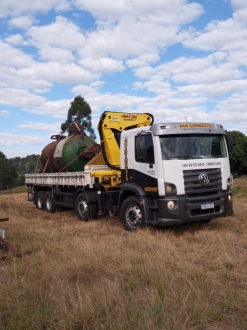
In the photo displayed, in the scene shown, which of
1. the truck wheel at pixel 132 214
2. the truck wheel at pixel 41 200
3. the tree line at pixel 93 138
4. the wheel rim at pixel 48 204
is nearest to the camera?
the truck wheel at pixel 132 214

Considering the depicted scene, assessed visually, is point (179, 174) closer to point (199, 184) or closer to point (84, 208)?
point (199, 184)

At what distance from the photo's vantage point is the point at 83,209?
11.3 metres

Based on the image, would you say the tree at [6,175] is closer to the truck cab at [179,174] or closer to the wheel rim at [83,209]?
the wheel rim at [83,209]

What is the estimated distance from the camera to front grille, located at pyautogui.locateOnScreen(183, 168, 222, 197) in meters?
7.90

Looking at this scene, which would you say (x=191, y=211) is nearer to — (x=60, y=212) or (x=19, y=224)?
(x=19, y=224)

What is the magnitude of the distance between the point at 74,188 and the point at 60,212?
101 inches

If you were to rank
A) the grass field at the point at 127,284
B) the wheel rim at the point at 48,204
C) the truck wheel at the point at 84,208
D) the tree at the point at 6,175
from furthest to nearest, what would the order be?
1. the tree at the point at 6,175
2. the wheel rim at the point at 48,204
3. the truck wheel at the point at 84,208
4. the grass field at the point at 127,284

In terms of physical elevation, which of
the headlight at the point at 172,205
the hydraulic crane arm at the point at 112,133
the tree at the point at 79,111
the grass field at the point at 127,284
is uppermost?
the tree at the point at 79,111

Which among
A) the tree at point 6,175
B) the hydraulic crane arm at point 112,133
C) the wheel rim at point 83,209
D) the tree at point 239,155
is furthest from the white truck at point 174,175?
the tree at point 6,175

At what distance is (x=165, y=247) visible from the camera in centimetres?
643

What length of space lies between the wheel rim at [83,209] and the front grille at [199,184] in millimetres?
4154

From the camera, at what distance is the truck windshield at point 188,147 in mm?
8008

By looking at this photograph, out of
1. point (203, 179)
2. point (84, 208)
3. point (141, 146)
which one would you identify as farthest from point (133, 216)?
point (84, 208)

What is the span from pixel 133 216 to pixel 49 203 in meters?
6.49
